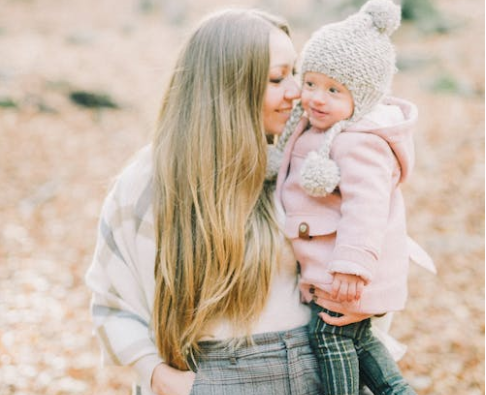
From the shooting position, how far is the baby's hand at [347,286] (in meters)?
1.88

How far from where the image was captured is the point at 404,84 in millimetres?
8508

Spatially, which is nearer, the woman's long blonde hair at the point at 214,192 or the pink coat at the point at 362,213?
the pink coat at the point at 362,213

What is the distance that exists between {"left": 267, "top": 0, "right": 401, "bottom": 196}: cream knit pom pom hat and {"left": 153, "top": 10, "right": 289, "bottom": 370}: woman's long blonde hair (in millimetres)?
243

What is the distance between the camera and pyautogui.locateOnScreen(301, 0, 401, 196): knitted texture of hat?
1.97 metres

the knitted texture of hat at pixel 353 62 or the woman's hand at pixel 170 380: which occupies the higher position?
the knitted texture of hat at pixel 353 62

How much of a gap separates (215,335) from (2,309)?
263 cm

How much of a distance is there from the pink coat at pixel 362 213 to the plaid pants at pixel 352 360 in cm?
13

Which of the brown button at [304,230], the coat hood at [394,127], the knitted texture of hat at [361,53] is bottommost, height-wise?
the brown button at [304,230]

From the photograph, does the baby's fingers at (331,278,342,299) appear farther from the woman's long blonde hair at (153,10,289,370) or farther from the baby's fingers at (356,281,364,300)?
the woman's long blonde hair at (153,10,289,370)

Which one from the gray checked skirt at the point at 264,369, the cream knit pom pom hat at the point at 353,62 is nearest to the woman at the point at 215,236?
the gray checked skirt at the point at 264,369

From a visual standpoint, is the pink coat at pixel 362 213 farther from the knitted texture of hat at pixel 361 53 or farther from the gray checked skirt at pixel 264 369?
the gray checked skirt at pixel 264 369

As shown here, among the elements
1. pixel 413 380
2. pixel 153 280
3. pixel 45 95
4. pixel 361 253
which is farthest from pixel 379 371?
pixel 45 95

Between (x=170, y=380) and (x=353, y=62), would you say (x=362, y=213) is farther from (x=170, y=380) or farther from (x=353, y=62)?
(x=170, y=380)

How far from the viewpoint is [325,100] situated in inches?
80.4
